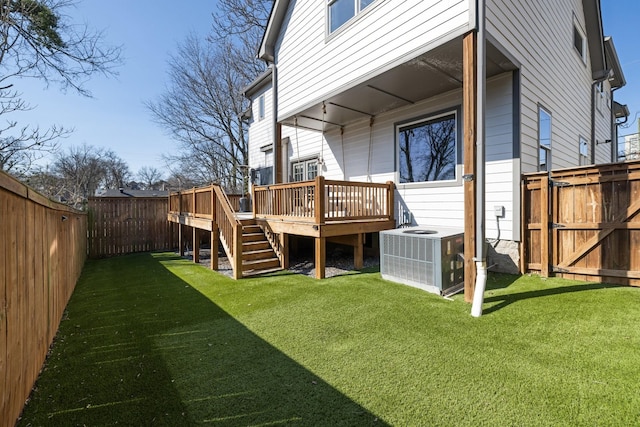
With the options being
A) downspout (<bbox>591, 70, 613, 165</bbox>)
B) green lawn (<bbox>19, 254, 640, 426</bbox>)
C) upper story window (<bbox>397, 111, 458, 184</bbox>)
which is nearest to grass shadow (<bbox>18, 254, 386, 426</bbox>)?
green lawn (<bbox>19, 254, 640, 426</bbox>)

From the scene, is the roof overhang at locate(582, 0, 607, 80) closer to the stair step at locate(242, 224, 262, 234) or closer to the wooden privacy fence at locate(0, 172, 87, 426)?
the stair step at locate(242, 224, 262, 234)

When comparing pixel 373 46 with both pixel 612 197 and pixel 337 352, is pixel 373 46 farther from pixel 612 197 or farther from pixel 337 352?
pixel 337 352

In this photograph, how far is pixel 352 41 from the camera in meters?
6.23

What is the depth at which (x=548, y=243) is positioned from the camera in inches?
205

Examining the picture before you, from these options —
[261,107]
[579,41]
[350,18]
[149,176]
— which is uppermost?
[149,176]

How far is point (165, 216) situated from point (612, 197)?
12260mm

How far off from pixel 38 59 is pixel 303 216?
8.96m

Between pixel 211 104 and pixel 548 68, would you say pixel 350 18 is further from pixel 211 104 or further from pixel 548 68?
pixel 211 104

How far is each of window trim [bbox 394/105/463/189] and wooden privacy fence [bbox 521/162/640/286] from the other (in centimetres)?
123

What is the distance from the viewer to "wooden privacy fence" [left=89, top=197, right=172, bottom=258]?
32.6ft

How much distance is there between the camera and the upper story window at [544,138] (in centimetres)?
631

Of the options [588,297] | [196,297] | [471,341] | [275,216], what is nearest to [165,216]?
[275,216]

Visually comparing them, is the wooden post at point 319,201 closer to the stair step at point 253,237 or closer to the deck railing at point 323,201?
the deck railing at point 323,201

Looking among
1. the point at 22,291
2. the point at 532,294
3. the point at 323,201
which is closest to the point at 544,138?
the point at 532,294
